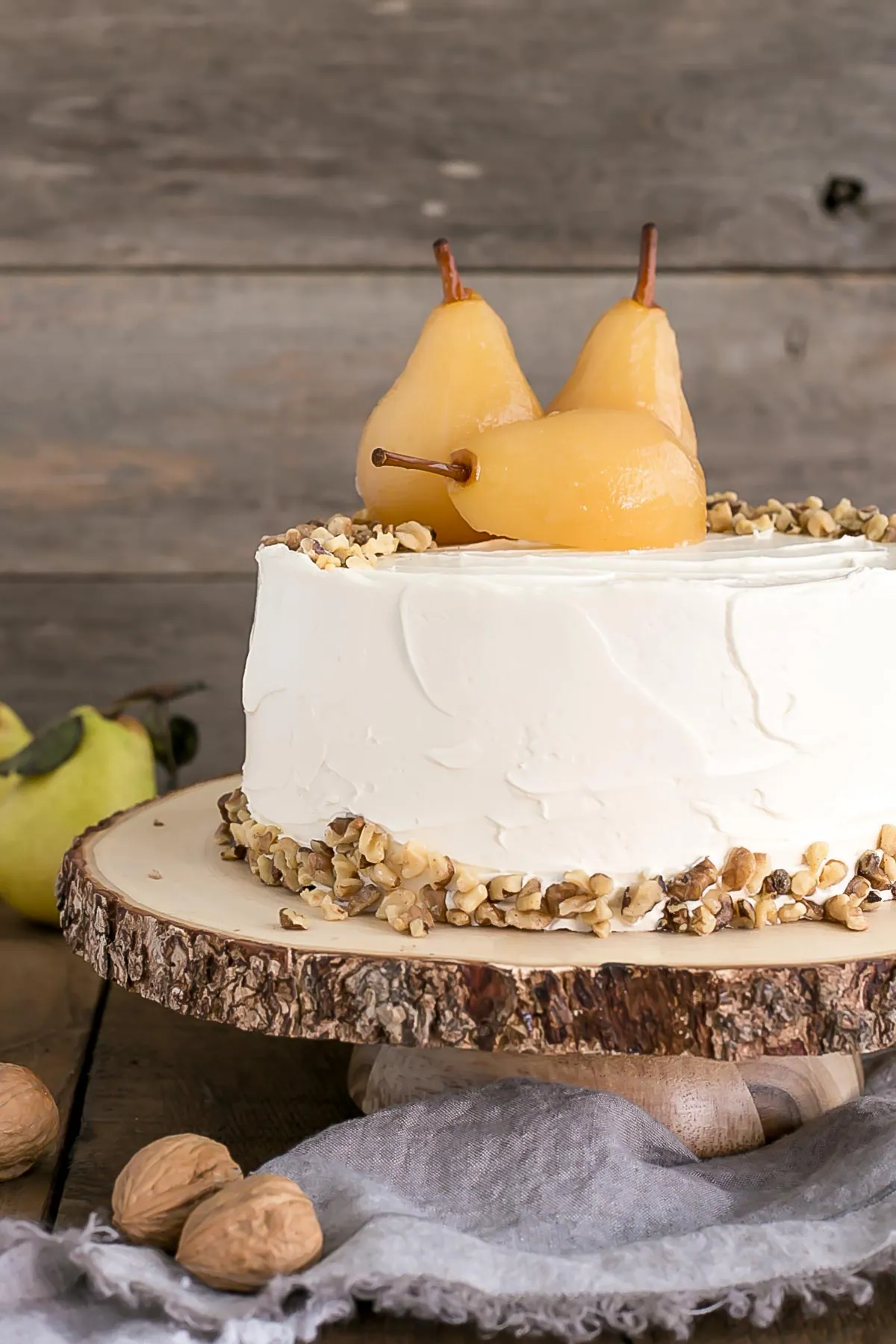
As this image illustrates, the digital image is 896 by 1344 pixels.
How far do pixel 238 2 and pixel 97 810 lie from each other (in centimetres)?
108

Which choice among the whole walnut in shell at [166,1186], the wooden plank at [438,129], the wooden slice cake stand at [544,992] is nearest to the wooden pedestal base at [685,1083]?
the wooden slice cake stand at [544,992]

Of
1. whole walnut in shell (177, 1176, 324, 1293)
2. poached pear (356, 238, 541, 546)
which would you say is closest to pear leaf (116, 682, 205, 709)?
poached pear (356, 238, 541, 546)

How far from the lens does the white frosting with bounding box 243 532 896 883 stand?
995 millimetres

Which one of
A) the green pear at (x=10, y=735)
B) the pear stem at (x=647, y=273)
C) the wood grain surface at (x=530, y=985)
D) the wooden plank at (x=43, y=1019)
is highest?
the pear stem at (x=647, y=273)

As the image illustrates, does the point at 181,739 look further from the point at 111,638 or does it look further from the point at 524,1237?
the point at 524,1237

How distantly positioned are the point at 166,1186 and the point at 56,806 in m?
0.74

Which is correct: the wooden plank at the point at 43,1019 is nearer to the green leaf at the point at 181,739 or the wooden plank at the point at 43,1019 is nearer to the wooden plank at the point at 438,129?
the green leaf at the point at 181,739

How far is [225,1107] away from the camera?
1150 mm

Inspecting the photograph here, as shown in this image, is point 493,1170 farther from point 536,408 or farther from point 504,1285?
point 536,408

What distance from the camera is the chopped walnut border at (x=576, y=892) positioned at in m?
1.00

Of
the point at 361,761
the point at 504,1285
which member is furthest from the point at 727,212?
the point at 504,1285

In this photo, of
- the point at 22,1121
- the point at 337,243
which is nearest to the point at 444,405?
the point at 22,1121

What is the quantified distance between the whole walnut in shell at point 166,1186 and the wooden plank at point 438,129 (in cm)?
140

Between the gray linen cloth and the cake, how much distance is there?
0.14 m
